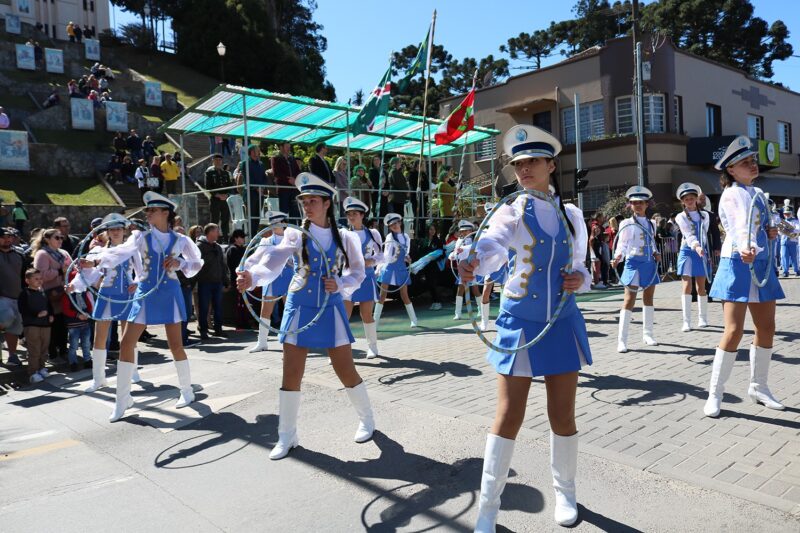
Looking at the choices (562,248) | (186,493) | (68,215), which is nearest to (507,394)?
(562,248)

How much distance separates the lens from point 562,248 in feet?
12.0

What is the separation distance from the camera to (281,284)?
9.21 meters

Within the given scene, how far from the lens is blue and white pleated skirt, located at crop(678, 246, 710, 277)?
981cm

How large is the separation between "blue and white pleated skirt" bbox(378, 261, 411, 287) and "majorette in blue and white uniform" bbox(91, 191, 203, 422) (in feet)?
15.6

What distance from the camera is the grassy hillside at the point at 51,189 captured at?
23.9 meters

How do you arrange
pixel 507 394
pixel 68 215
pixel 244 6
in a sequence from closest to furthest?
pixel 507 394 → pixel 68 215 → pixel 244 6

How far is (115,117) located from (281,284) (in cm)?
2756

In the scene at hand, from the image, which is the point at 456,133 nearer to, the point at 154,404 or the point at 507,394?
the point at 154,404

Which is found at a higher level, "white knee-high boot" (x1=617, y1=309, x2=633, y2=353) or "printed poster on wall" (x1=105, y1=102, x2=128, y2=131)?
"printed poster on wall" (x1=105, y1=102, x2=128, y2=131)

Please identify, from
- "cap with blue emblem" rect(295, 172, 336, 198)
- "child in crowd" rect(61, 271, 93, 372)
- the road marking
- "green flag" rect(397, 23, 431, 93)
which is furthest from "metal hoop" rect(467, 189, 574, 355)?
"green flag" rect(397, 23, 431, 93)

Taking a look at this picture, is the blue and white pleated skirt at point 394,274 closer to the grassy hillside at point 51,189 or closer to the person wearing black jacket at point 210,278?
the person wearing black jacket at point 210,278

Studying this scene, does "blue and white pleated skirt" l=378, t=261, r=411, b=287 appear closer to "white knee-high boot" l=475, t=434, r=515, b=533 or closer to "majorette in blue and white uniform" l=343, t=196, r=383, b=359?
"majorette in blue and white uniform" l=343, t=196, r=383, b=359

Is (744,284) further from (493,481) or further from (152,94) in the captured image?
(152,94)

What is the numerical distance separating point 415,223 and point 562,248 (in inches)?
550
